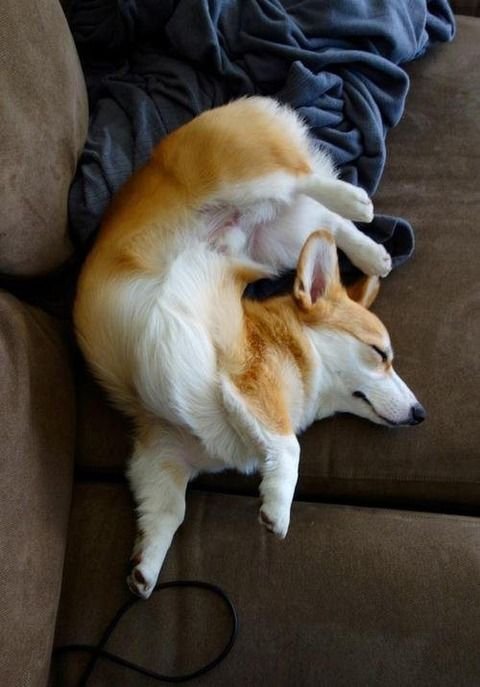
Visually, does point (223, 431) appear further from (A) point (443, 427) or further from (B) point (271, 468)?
(A) point (443, 427)

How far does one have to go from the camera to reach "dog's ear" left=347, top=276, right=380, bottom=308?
1322 millimetres

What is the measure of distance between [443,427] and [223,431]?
410mm

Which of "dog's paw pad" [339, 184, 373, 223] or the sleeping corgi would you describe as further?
"dog's paw pad" [339, 184, 373, 223]

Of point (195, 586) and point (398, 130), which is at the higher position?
point (398, 130)

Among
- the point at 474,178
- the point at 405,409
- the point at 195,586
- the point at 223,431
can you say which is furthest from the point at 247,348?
the point at 474,178

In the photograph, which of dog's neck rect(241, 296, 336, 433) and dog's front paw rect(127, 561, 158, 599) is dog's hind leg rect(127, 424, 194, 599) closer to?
dog's front paw rect(127, 561, 158, 599)

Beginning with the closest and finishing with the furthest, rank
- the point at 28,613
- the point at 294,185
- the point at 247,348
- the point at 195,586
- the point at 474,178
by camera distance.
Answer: the point at 28,613 < the point at 195,586 < the point at 247,348 < the point at 294,185 < the point at 474,178

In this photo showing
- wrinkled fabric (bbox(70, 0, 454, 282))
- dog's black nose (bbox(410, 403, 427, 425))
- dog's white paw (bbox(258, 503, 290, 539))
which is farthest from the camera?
wrinkled fabric (bbox(70, 0, 454, 282))

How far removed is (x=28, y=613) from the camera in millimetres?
985

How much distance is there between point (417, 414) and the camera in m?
1.19

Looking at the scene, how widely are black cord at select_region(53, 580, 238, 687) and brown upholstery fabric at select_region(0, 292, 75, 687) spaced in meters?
0.06

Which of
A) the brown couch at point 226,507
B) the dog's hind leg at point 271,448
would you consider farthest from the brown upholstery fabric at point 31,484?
the dog's hind leg at point 271,448

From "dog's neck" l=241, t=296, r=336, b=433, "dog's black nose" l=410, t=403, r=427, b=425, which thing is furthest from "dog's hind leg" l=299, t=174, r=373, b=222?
"dog's black nose" l=410, t=403, r=427, b=425

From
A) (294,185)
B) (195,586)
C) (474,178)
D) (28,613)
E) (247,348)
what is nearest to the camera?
(28,613)
